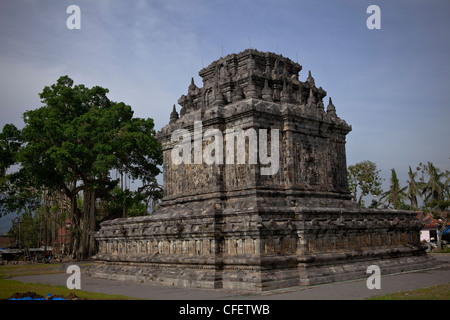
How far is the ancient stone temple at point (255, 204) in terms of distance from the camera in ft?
50.4

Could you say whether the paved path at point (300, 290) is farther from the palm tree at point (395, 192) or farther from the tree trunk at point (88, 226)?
the palm tree at point (395, 192)

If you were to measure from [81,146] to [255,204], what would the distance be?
19.6m

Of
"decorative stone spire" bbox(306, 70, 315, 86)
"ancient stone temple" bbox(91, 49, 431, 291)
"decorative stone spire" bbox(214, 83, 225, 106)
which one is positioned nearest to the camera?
"ancient stone temple" bbox(91, 49, 431, 291)

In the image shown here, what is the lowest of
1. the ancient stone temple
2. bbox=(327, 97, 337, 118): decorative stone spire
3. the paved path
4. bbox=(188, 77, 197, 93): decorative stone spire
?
the paved path

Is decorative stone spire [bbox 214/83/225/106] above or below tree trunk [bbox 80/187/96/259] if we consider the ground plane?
above

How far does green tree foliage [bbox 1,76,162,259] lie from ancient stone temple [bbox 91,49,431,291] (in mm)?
11812

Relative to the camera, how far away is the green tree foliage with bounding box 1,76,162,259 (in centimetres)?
3238

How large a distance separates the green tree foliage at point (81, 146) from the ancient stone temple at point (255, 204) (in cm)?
1181

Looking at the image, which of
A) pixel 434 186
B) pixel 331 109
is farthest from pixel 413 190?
pixel 331 109

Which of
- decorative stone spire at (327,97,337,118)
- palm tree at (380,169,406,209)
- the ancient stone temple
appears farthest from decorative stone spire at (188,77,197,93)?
A: palm tree at (380,169,406,209)

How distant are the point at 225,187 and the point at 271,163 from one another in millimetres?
2169

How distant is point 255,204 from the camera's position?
16734 millimetres

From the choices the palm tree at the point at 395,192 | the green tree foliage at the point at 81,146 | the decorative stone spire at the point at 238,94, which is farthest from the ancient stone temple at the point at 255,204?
the palm tree at the point at 395,192

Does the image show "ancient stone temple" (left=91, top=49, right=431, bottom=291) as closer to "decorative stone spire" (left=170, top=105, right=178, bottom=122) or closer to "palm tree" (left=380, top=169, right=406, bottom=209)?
"decorative stone spire" (left=170, top=105, right=178, bottom=122)
